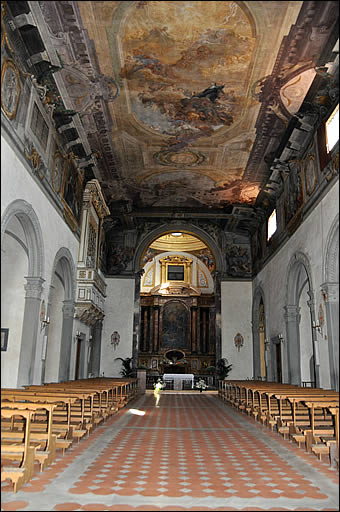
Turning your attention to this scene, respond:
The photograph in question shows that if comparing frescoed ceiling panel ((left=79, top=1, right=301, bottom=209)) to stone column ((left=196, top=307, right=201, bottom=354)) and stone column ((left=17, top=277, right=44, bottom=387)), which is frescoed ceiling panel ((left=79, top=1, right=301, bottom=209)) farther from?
stone column ((left=196, top=307, right=201, bottom=354))

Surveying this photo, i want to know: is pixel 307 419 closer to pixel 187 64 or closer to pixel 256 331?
pixel 187 64

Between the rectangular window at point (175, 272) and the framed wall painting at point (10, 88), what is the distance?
26.5m

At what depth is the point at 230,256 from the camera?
1000 inches

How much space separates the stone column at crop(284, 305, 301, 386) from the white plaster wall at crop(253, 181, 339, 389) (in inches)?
20.7

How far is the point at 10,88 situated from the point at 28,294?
18.4 ft

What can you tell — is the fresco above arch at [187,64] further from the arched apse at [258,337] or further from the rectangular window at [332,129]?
the arched apse at [258,337]

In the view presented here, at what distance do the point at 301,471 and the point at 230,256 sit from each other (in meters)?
18.9

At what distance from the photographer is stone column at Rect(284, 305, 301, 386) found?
16750mm

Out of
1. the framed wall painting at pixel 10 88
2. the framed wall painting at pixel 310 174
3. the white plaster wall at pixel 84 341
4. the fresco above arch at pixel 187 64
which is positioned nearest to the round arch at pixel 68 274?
the white plaster wall at pixel 84 341

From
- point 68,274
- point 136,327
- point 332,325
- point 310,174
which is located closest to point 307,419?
point 332,325

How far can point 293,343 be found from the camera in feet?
55.7

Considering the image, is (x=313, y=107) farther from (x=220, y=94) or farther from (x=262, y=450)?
(x=262, y=450)

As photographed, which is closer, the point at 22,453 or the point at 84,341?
the point at 22,453

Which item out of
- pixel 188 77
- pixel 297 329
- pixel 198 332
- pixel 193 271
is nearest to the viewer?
pixel 188 77
